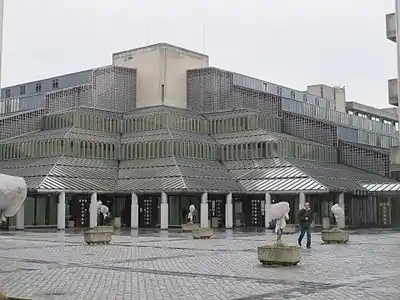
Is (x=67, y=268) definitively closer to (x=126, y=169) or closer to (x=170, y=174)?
(x=170, y=174)

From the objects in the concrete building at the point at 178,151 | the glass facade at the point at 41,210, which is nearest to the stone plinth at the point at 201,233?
the concrete building at the point at 178,151

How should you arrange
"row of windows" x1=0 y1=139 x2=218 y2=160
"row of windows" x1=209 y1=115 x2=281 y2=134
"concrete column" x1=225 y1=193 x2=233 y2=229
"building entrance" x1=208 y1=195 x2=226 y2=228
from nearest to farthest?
"concrete column" x1=225 y1=193 x2=233 y2=229, "building entrance" x1=208 y1=195 x2=226 y2=228, "row of windows" x1=0 y1=139 x2=218 y2=160, "row of windows" x1=209 y1=115 x2=281 y2=134

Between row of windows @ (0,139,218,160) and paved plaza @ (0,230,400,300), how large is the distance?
38892 millimetres

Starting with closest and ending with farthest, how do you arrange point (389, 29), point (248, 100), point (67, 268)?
point (67, 268) → point (389, 29) → point (248, 100)

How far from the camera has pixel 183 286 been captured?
1537 centimetres

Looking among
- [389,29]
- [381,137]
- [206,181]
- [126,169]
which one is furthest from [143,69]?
[389,29]

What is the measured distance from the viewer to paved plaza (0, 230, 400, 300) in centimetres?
1418

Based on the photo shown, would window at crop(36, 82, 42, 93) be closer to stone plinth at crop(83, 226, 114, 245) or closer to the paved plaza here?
stone plinth at crop(83, 226, 114, 245)

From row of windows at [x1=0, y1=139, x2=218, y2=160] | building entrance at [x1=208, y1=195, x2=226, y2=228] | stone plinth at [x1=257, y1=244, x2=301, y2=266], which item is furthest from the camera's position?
row of windows at [x1=0, y1=139, x2=218, y2=160]

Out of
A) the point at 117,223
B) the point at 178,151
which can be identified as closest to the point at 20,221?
the point at 117,223

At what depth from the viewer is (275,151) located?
219 ft

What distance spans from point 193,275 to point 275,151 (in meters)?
49.6

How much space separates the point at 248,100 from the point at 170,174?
881 inches

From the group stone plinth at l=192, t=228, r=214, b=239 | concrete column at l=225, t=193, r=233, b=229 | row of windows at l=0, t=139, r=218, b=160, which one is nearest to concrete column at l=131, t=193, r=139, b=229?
row of windows at l=0, t=139, r=218, b=160
